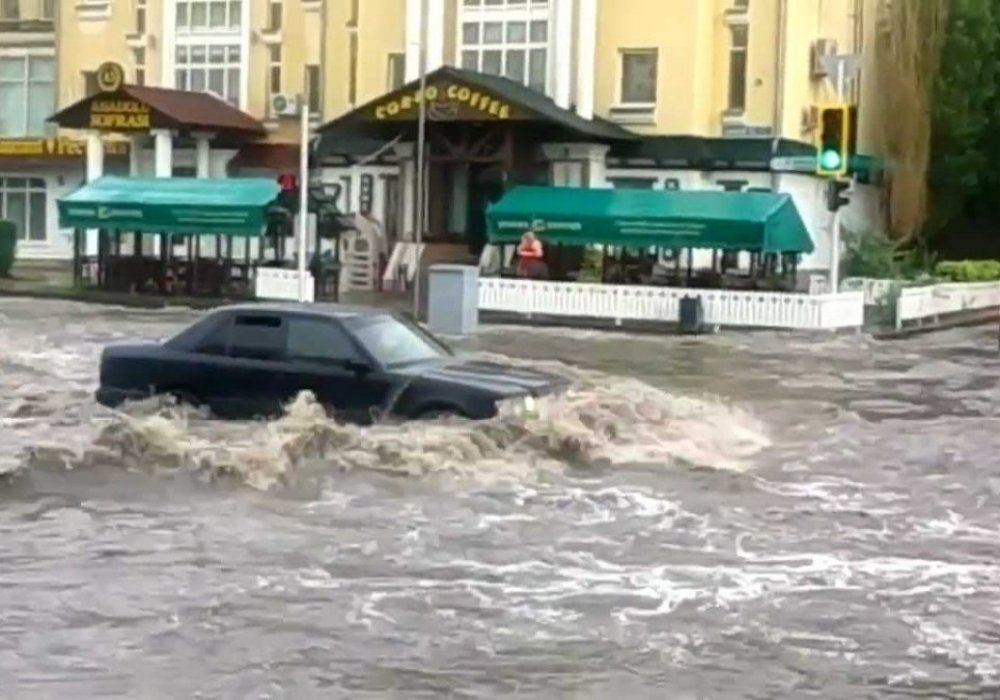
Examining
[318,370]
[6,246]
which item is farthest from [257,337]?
[6,246]

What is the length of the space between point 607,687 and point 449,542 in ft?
12.8

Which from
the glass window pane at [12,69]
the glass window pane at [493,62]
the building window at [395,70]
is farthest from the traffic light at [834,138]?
the glass window pane at [12,69]

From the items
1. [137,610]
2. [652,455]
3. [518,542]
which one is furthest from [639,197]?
[137,610]

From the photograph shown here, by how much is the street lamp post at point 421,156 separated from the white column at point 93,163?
9.11m

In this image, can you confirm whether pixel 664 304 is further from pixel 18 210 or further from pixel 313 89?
pixel 18 210

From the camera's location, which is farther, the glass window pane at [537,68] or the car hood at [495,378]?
the glass window pane at [537,68]

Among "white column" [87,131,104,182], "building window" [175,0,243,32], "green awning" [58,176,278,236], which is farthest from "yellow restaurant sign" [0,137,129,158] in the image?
"green awning" [58,176,278,236]

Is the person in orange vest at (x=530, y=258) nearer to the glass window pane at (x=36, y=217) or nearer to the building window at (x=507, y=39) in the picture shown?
the building window at (x=507, y=39)

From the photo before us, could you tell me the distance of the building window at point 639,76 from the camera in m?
47.4

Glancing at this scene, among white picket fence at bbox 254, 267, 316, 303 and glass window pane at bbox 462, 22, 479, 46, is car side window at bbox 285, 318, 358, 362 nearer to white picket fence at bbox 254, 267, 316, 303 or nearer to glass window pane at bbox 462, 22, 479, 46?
white picket fence at bbox 254, 267, 316, 303

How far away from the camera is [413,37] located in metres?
48.6

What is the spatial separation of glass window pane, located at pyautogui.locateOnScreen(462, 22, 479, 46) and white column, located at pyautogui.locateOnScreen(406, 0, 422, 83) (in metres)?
1.32

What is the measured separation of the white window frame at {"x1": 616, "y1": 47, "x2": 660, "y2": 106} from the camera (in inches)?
1861

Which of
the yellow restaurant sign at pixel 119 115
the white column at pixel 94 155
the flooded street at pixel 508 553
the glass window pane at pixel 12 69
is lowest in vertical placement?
the flooded street at pixel 508 553
